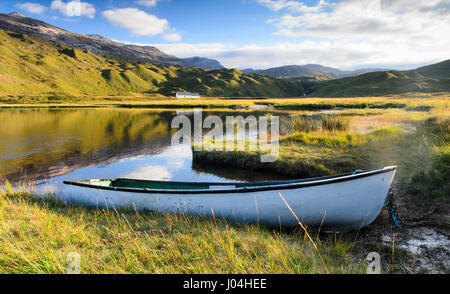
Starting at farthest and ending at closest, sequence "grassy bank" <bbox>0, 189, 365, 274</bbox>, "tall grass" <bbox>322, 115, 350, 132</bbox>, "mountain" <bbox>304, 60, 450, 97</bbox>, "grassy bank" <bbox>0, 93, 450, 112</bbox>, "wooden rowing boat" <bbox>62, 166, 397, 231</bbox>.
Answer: "mountain" <bbox>304, 60, 450, 97</bbox> < "grassy bank" <bbox>0, 93, 450, 112</bbox> < "tall grass" <bbox>322, 115, 350, 132</bbox> < "wooden rowing boat" <bbox>62, 166, 397, 231</bbox> < "grassy bank" <bbox>0, 189, 365, 274</bbox>

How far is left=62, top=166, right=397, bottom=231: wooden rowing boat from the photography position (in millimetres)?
6523

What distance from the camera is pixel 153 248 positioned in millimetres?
5340

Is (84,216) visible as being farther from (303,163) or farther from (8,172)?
(8,172)

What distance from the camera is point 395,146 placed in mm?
13414

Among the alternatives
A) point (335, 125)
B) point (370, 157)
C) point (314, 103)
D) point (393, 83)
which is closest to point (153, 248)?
point (370, 157)

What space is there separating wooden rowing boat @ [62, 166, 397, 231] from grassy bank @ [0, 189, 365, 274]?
1.32ft

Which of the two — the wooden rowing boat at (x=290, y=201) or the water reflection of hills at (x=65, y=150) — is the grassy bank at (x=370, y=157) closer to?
the wooden rowing boat at (x=290, y=201)

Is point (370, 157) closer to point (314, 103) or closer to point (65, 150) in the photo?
point (65, 150)

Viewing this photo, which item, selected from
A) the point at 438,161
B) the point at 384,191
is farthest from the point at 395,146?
the point at 384,191

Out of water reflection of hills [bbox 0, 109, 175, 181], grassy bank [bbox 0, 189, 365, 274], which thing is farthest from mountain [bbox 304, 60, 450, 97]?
grassy bank [bbox 0, 189, 365, 274]

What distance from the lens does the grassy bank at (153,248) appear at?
4531 millimetres

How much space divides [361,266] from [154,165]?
1516cm

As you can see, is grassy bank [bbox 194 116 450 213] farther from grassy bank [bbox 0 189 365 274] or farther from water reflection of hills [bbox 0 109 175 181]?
water reflection of hills [bbox 0 109 175 181]

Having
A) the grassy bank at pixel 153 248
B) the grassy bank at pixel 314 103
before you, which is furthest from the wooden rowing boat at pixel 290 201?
the grassy bank at pixel 314 103
